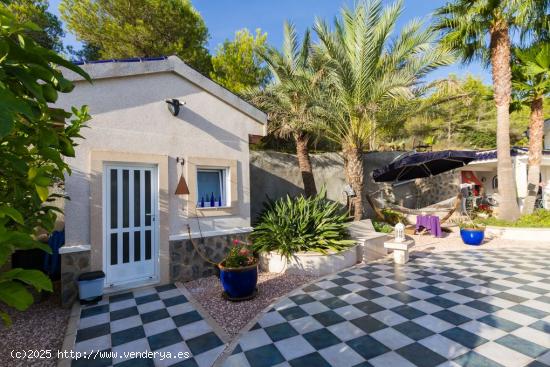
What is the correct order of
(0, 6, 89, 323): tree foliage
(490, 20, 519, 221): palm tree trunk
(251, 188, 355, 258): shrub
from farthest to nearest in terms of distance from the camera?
(490, 20, 519, 221): palm tree trunk
(251, 188, 355, 258): shrub
(0, 6, 89, 323): tree foliage

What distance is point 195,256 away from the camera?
22.4 feet

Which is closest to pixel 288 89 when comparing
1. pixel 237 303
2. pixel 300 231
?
pixel 300 231

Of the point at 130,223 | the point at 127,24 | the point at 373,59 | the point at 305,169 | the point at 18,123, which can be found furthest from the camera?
the point at 127,24

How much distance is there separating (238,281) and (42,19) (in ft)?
63.8

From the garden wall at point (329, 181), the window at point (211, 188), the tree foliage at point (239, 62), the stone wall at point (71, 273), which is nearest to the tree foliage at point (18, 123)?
the stone wall at point (71, 273)

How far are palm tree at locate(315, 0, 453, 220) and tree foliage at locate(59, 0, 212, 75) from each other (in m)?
10.4

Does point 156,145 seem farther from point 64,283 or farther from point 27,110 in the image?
point 27,110

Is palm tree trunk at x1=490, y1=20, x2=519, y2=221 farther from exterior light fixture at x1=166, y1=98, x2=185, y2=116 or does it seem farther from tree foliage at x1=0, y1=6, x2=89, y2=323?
tree foliage at x1=0, y1=6, x2=89, y2=323

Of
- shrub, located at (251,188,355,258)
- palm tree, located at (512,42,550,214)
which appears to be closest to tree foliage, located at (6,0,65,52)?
shrub, located at (251,188,355,258)

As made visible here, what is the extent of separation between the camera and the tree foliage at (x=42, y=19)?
14.2 meters

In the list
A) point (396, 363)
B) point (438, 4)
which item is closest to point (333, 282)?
point (396, 363)

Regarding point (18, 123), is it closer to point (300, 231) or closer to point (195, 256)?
point (195, 256)

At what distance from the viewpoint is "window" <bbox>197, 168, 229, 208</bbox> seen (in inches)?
284

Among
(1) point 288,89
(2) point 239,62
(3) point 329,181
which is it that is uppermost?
(2) point 239,62
